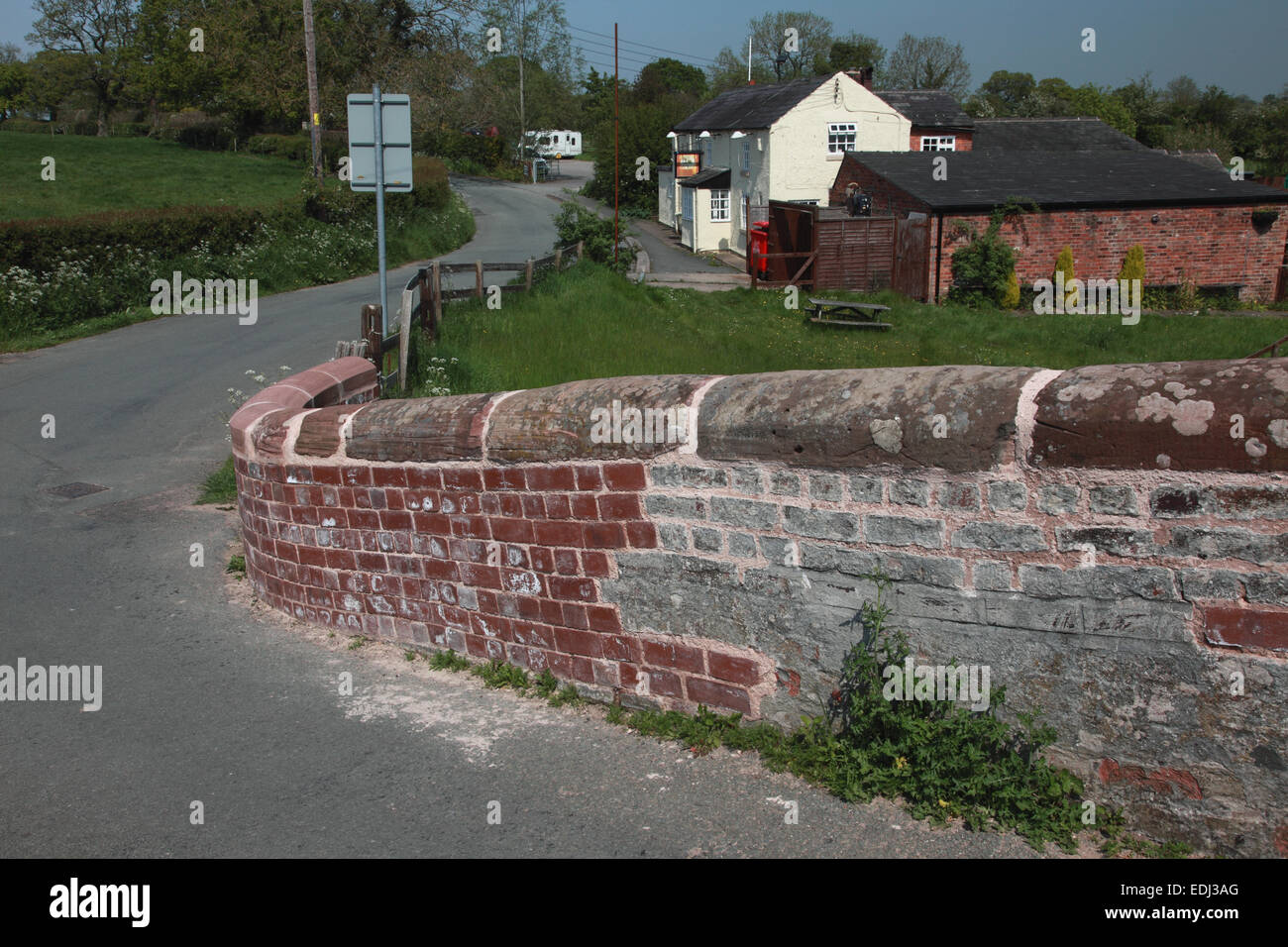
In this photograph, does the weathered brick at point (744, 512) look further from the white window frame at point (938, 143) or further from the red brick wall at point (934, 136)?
the white window frame at point (938, 143)

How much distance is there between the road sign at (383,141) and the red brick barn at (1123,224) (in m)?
18.8

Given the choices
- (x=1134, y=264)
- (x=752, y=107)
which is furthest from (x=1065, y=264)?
(x=752, y=107)

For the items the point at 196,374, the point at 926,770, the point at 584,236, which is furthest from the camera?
the point at 584,236

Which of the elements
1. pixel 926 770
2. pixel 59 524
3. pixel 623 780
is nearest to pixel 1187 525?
pixel 926 770

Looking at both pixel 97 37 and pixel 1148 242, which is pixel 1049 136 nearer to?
pixel 1148 242

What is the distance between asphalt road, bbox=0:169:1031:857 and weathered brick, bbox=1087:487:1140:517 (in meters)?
1.16

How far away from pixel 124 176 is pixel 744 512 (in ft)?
125

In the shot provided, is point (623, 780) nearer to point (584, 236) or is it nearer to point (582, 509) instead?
point (582, 509)

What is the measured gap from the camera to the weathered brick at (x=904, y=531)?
3658 millimetres

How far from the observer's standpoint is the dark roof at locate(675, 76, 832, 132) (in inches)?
1396

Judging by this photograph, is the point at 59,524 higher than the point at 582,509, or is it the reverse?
the point at 582,509

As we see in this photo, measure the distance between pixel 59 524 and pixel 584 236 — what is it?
17125mm

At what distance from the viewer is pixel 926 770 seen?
370cm

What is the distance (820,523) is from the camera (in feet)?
12.9
